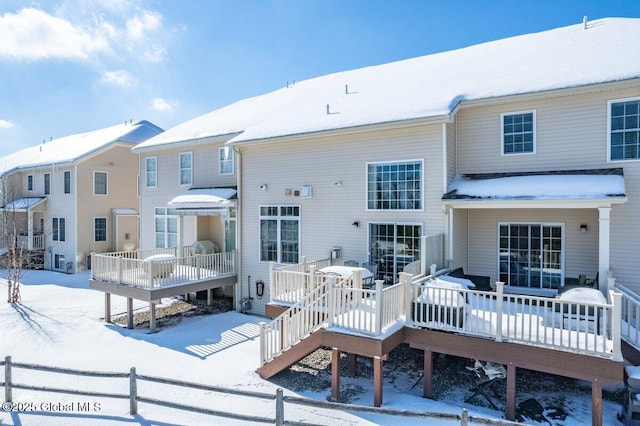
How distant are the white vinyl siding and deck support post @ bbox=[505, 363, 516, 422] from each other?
23.0m

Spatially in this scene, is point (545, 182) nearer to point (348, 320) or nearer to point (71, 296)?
point (348, 320)

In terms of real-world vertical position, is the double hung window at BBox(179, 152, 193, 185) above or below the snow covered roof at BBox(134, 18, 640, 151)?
below

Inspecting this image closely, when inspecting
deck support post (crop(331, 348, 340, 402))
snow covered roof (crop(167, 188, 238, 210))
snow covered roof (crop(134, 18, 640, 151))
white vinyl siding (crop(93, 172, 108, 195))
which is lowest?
deck support post (crop(331, 348, 340, 402))

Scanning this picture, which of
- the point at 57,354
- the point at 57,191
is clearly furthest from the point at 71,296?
the point at 57,191

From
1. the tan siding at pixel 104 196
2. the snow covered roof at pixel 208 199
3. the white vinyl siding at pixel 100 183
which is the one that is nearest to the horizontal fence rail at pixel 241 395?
the snow covered roof at pixel 208 199

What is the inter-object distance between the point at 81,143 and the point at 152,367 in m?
21.8

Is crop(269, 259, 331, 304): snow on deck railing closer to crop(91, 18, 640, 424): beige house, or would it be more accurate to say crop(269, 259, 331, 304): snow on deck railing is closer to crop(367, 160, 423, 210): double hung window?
crop(91, 18, 640, 424): beige house

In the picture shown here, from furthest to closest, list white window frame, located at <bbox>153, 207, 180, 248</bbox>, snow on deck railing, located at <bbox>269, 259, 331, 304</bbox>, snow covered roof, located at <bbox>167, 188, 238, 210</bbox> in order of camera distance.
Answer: white window frame, located at <bbox>153, 207, 180, 248</bbox>, snow covered roof, located at <bbox>167, 188, 238, 210</bbox>, snow on deck railing, located at <bbox>269, 259, 331, 304</bbox>

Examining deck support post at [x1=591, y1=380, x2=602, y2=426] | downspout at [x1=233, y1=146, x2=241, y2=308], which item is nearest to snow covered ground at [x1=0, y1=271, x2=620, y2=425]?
deck support post at [x1=591, y1=380, x2=602, y2=426]

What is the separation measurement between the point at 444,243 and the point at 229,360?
6.05 metres

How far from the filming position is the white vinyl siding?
22.1 metres

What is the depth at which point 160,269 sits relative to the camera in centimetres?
1191

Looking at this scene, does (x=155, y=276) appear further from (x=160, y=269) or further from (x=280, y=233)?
(x=280, y=233)

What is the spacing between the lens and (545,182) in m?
8.63
